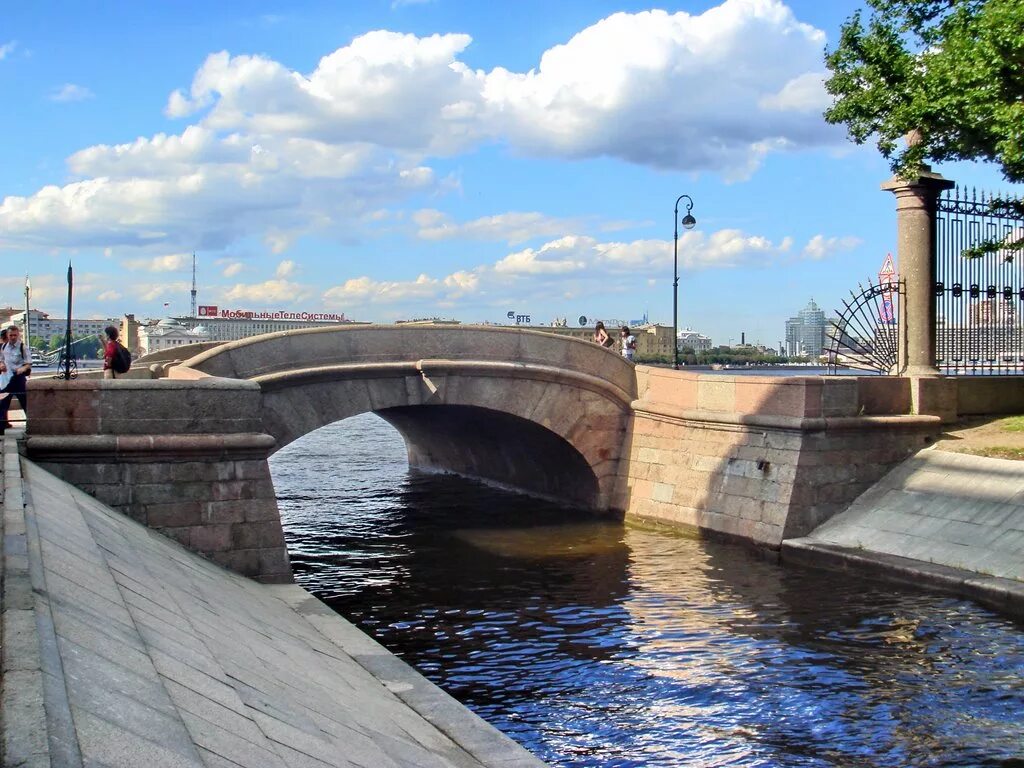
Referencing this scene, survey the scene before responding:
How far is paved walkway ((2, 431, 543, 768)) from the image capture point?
3354 mm

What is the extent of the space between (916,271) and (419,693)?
433 inches

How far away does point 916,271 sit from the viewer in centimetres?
1538

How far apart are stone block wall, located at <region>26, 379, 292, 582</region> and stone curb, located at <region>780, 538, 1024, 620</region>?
6.19 m

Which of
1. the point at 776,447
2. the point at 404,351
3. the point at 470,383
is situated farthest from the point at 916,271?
the point at 404,351

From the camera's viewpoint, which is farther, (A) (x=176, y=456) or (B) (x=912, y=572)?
(B) (x=912, y=572)

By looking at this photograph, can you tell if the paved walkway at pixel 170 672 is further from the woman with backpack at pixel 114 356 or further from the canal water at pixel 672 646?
the woman with backpack at pixel 114 356

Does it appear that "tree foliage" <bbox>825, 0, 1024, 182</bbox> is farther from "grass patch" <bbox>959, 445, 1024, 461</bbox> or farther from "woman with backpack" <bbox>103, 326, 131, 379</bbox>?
"woman with backpack" <bbox>103, 326, 131, 379</bbox>

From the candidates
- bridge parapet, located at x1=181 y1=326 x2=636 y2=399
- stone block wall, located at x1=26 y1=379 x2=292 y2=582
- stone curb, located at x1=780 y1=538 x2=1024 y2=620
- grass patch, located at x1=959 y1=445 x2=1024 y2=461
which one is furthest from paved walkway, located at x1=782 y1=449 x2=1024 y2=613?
stone block wall, located at x1=26 y1=379 x2=292 y2=582

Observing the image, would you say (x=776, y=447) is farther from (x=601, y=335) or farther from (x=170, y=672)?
(x=170, y=672)

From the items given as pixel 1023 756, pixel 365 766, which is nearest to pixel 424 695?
pixel 365 766

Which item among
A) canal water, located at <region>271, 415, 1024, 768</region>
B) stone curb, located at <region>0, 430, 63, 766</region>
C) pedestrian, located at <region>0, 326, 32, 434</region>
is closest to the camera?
stone curb, located at <region>0, 430, 63, 766</region>

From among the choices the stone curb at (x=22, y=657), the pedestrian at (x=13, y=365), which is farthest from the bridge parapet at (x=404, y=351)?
the stone curb at (x=22, y=657)

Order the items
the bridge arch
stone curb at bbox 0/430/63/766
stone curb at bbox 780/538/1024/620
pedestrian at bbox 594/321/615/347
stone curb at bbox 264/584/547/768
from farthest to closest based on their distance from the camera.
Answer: pedestrian at bbox 594/321/615/347, the bridge arch, stone curb at bbox 780/538/1024/620, stone curb at bbox 264/584/547/768, stone curb at bbox 0/430/63/766

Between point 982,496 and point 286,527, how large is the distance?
9.87 meters
